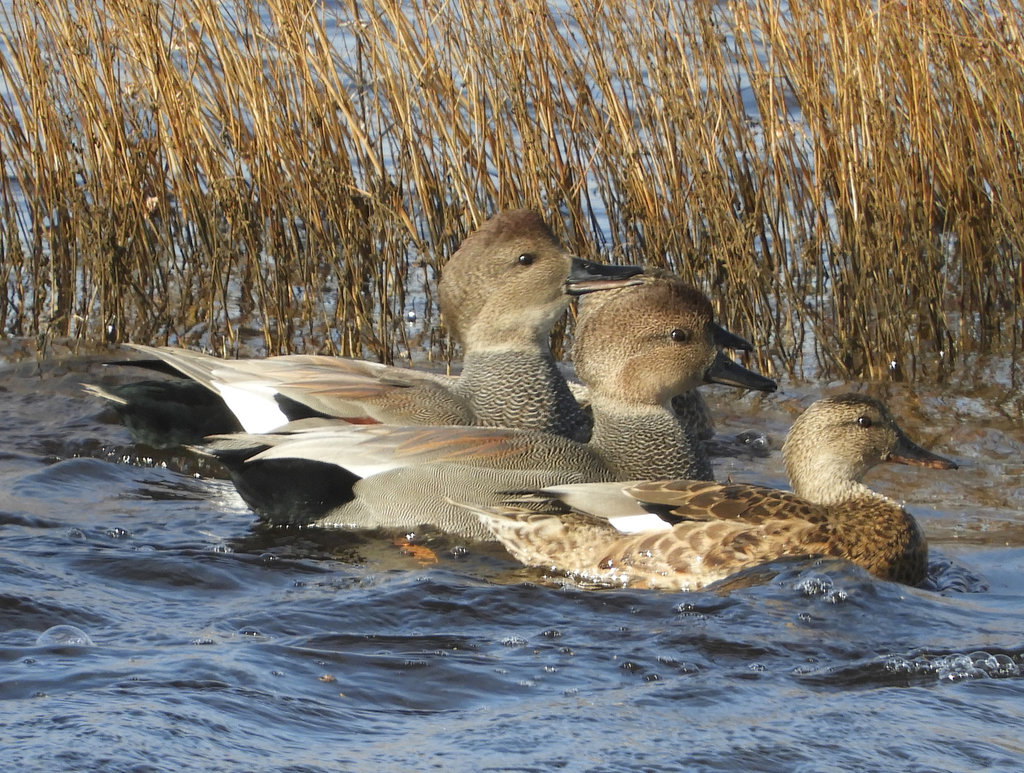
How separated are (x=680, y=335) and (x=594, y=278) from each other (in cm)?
65

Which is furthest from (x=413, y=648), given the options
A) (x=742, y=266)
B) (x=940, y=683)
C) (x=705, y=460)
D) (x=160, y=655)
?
(x=742, y=266)

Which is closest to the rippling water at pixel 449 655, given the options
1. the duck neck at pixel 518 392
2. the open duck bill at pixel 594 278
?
the duck neck at pixel 518 392

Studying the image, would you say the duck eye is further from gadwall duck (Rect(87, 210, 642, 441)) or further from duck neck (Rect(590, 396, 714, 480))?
gadwall duck (Rect(87, 210, 642, 441))

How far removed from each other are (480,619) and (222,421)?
2.11 meters

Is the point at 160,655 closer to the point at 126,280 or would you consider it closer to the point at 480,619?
the point at 480,619

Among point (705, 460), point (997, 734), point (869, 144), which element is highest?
point (869, 144)

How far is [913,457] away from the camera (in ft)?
17.5

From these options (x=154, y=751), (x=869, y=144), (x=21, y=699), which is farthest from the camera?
(x=869, y=144)

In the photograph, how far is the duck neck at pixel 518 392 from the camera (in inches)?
242

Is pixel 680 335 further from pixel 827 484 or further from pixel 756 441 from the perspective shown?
pixel 756 441

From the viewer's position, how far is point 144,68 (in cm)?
711

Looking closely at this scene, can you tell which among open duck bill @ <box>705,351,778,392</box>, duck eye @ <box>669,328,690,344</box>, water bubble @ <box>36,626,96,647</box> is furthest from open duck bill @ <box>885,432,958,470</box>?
water bubble @ <box>36,626,96,647</box>

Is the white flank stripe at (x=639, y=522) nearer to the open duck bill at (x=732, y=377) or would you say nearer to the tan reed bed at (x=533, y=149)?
the open duck bill at (x=732, y=377)

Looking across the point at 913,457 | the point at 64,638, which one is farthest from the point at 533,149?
the point at 64,638
